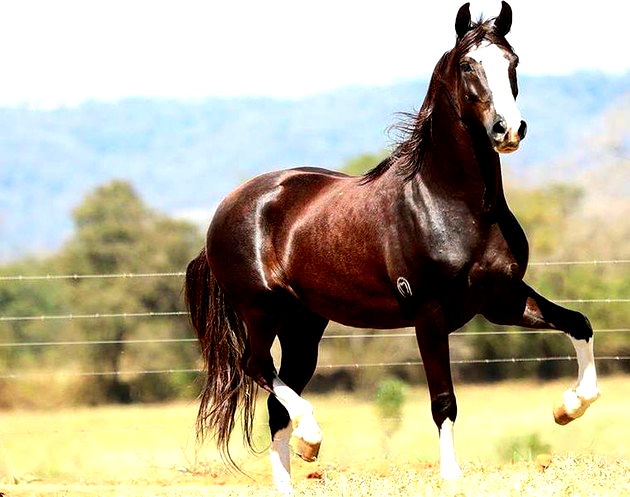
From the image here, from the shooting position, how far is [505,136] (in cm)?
529

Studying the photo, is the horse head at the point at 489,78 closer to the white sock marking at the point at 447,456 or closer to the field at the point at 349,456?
the white sock marking at the point at 447,456

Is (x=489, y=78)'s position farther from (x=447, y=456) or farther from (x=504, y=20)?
(x=447, y=456)

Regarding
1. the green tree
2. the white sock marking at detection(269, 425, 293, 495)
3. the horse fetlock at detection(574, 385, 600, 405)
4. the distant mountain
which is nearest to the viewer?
the horse fetlock at detection(574, 385, 600, 405)

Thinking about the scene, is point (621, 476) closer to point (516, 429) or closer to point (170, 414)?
point (516, 429)

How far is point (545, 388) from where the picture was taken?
15.2 metres

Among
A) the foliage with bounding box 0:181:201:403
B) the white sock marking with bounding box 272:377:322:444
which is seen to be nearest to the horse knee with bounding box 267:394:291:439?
the white sock marking with bounding box 272:377:322:444

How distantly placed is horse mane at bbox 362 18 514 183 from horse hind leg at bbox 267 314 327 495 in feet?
3.53

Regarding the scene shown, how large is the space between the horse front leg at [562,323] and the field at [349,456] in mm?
308

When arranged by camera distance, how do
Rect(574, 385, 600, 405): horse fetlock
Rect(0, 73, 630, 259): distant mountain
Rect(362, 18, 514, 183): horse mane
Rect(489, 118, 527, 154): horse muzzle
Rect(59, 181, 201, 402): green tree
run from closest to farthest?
1. Rect(489, 118, 527, 154): horse muzzle
2. Rect(362, 18, 514, 183): horse mane
3. Rect(574, 385, 600, 405): horse fetlock
4. Rect(59, 181, 201, 402): green tree
5. Rect(0, 73, 630, 259): distant mountain

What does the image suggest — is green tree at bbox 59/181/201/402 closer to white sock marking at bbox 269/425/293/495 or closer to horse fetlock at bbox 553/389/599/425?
white sock marking at bbox 269/425/293/495

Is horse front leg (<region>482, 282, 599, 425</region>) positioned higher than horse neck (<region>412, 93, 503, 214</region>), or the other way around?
horse neck (<region>412, 93, 503, 214</region>)

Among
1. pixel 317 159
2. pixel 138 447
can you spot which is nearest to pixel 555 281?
pixel 138 447

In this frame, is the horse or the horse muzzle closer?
the horse muzzle

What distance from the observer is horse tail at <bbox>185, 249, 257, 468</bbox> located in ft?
23.2
